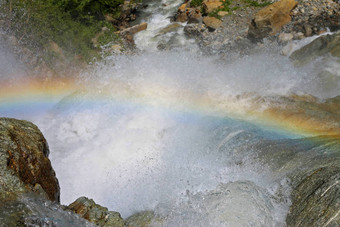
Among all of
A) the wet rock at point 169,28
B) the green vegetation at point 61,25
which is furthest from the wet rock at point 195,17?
the green vegetation at point 61,25

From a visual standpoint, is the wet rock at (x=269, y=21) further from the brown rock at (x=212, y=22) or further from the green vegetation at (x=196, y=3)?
the green vegetation at (x=196, y=3)

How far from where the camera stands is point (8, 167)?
4.40 metres

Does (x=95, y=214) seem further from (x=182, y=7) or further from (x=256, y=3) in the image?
(x=256, y=3)

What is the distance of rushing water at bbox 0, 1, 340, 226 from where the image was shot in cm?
581

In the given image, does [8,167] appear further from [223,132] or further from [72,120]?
[72,120]

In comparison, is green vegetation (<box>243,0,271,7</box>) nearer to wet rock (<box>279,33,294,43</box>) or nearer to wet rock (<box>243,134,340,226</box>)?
wet rock (<box>279,33,294,43</box>)

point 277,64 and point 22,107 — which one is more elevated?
point 22,107

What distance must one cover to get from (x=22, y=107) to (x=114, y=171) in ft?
16.9

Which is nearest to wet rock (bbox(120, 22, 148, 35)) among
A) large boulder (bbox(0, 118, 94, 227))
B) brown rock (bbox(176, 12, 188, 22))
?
brown rock (bbox(176, 12, 188, 22))

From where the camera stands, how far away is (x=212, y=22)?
50.3 ft

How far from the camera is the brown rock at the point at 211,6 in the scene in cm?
1598

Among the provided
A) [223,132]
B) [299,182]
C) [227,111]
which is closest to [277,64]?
[227,111]

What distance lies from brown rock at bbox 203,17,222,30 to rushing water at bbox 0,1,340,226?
138cm

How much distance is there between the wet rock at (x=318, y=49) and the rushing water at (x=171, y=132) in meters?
0.46
